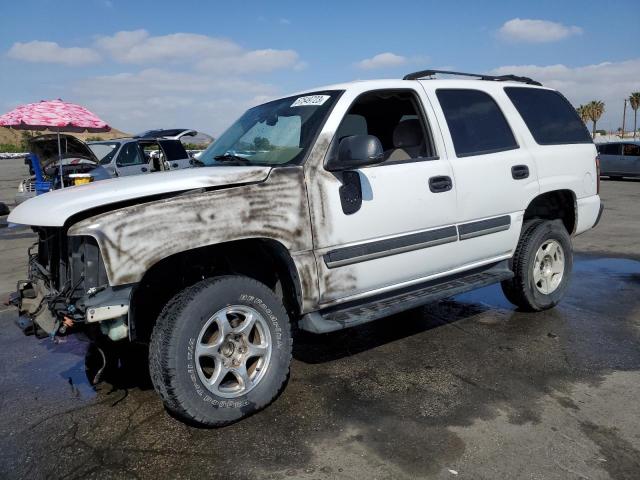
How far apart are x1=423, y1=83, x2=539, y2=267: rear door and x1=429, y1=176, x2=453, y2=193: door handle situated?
95mm

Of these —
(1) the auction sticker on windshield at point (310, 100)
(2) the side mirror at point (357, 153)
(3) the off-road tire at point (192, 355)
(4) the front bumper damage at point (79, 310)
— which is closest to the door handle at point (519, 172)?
(2) the side mirror at point (357, 153)

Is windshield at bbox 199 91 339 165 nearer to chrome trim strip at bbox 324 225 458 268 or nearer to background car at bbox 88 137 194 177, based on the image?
chrome trim strip at bbox 324 225 458 268

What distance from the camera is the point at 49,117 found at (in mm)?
8930

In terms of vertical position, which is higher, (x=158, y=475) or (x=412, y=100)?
(x=412, y=100)

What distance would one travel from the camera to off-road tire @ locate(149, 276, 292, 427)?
9.27 ft

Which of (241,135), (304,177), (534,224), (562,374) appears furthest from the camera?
(534,224)

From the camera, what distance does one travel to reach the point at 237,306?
3.05 meters

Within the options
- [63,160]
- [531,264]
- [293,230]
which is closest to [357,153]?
[293,230]

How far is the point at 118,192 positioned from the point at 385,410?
1965 mm

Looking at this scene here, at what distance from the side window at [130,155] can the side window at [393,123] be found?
909 centimetres

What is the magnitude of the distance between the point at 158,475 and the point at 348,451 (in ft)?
3.12

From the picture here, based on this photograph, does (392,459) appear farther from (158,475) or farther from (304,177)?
(304,177)

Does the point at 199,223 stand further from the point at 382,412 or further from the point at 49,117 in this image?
the point at 49,117

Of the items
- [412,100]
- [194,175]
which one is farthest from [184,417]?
[412,100]
